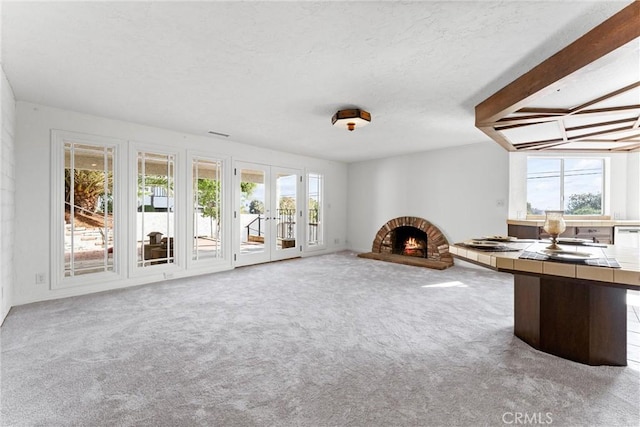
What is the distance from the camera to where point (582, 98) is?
2867 millimetres

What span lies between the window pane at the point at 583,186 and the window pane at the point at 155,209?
21.8 feet

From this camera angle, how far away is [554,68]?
7.00ft

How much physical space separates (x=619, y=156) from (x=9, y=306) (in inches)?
339

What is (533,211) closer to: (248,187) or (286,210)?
(286,210)

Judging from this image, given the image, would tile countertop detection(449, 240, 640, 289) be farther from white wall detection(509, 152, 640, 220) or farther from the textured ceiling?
white wall detection(509, 152, 640, 220)

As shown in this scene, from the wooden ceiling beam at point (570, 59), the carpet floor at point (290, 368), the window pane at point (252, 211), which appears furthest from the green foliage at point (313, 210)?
the wooden ceiling beam at point (570, 59)

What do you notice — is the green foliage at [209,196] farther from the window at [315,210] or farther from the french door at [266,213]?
the window at [315,210]

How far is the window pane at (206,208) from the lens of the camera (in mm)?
4668

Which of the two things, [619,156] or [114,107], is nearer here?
[114,107]

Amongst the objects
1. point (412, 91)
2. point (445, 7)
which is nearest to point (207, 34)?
point (445, 7)

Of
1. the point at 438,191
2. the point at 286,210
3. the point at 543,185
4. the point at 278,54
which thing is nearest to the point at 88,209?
the point at 278,54

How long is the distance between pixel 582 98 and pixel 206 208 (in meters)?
5.03

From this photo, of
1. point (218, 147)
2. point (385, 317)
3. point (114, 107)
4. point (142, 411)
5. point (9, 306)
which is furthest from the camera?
point (218, 147)

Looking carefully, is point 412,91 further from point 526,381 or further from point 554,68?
point 526,381
